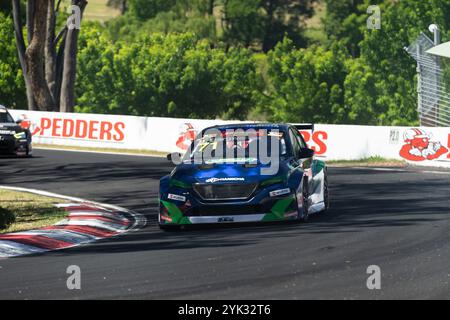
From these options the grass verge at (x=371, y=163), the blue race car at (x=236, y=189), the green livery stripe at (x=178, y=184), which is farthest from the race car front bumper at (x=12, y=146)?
the green livery stripe at (x=178, y=184)

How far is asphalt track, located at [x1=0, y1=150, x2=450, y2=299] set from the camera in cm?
1098

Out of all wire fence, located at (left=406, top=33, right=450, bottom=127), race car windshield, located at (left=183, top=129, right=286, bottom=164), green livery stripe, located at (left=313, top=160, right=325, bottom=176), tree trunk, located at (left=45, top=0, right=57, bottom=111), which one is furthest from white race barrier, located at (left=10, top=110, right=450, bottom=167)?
race car windshield, located at (left=183, top=129, right=286, bottom=164)

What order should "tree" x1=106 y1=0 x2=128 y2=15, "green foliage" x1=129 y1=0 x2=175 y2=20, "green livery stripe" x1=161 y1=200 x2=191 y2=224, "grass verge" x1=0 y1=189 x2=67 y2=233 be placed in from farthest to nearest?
"tree" x1=106 y1=0 x2=128 y2=15, "green foliage" x1=129 y1=0 x2=175 y2=20, "grass verge" x1=0 y1=189 x2=67 y2=233, "green livery stripe" x1=161 y1=200 x2=191 y2=224

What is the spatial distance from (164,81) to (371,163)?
45.8 m

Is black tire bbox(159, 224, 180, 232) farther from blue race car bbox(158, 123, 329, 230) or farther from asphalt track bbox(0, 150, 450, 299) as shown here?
asphalt track bbox(0, 150, 450, 299)

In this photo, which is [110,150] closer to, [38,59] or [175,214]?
[38,59]

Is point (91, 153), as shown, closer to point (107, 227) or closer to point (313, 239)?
point (107, 227)

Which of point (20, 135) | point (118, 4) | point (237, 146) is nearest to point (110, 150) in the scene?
point (20, 135)

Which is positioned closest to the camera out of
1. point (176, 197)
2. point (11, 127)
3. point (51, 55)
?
point (176, 197)

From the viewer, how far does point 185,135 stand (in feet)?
117

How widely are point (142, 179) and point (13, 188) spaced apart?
302cm

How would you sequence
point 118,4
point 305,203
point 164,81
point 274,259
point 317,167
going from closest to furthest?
1. point 274,259
2. point 305,203
3. point 317,167
4. point 164,81
5. point 118,4

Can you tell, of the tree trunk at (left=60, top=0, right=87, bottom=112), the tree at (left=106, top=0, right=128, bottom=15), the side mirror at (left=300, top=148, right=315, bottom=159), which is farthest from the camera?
the tree at (left=106, top=0, right=128, bottom=15)

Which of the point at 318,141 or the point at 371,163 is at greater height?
the point at 318,141
